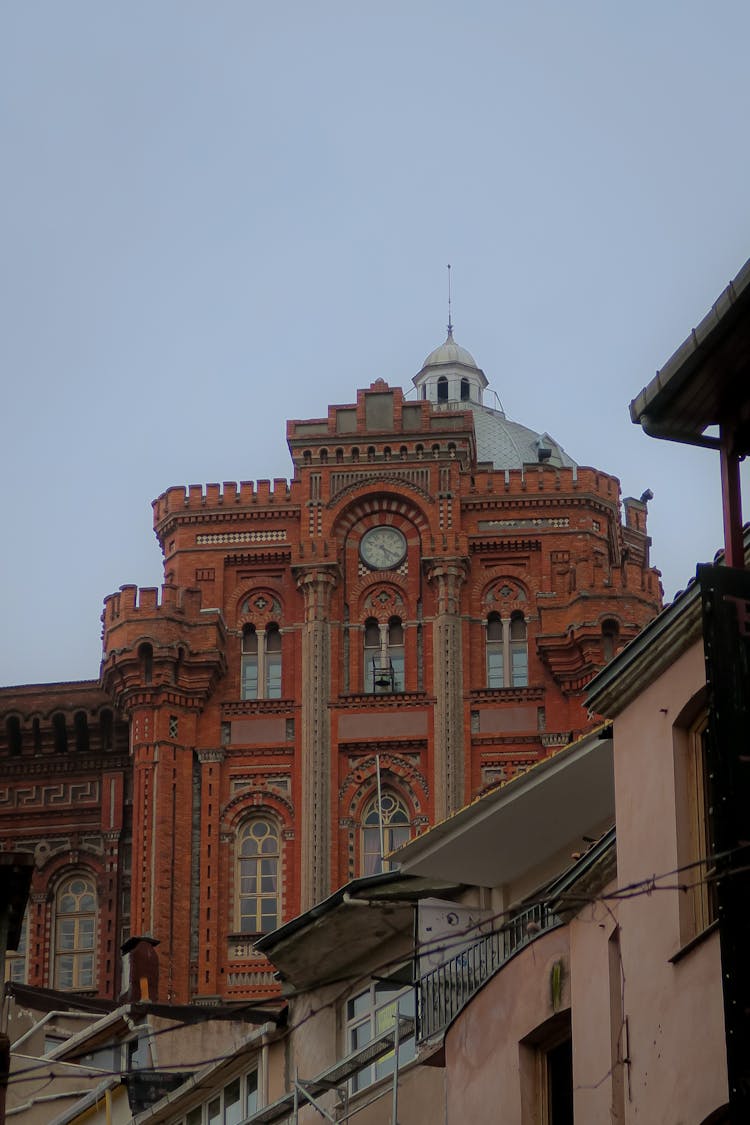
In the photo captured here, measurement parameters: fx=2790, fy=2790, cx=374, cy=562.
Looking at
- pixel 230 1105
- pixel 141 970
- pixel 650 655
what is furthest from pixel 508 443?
pixel 650 655

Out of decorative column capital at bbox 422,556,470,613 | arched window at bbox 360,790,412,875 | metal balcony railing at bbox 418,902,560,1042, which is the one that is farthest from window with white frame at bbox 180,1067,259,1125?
decorative column capital at bbox 422,556,470,613

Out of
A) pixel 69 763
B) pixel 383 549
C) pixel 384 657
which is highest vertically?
pixel 383 549

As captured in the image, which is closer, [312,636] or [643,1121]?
[643,1121]

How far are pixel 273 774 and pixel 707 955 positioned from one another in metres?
39.8

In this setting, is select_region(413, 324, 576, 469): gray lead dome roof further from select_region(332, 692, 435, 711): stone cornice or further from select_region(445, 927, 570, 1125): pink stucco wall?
select_region(445, 927, 570, 1125): pink stucco wall

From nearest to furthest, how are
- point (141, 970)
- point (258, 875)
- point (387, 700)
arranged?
point (141, 970)
point (258, 875)
point (387, 700)

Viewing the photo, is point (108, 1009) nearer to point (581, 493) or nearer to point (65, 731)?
point (65, 731)

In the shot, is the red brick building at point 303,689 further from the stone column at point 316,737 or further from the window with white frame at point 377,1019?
the window with white frame at point 377,1019

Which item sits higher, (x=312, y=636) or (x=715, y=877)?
(x=312, y=636)

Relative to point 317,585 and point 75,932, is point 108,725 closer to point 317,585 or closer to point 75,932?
point 75,932

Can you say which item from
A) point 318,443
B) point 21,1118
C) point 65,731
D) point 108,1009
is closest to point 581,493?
point 318,443

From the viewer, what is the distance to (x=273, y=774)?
2307 inches

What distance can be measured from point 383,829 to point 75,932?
7.08 m

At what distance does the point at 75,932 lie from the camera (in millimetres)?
59000
